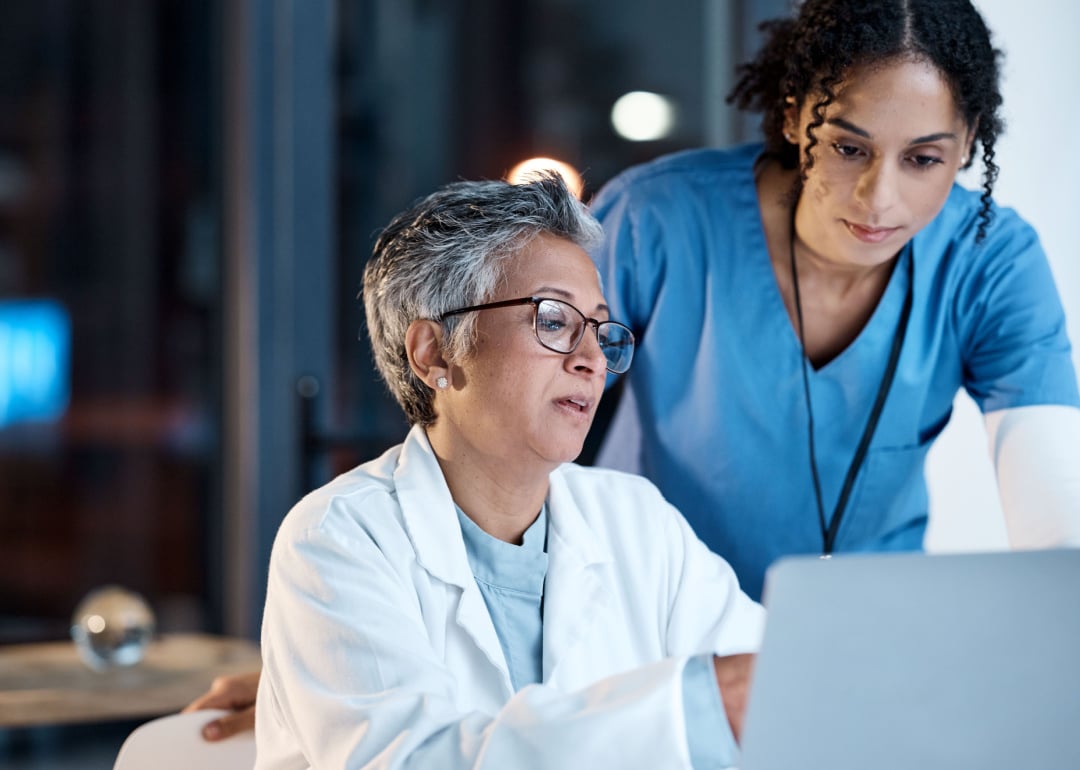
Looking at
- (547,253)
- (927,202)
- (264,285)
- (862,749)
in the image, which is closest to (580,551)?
(547,253)

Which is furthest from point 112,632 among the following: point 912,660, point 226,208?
point 912,660

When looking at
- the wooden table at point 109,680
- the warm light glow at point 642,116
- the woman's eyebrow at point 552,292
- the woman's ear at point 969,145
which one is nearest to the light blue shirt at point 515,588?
the woman's eyebrow at point 552,292

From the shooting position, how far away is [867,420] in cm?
180

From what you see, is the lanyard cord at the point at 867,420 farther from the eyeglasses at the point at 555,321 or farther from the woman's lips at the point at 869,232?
the eyeglasses at the point at 555,321

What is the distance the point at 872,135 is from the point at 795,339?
1.21ft

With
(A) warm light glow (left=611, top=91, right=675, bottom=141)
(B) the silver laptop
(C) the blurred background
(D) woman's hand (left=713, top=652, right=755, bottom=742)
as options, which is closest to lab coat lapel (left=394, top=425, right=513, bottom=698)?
(D) woman's hand (left=713, top=652, right=755, bottom=742)

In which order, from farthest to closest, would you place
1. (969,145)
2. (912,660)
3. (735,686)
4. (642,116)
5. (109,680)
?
(642,116), (109,680), (969,145), (735,686), (912,660)

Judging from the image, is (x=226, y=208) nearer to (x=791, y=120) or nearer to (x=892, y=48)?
(x=791, y=120)

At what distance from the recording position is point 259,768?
1.37 meters

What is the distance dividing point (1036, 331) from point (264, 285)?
75.3 inches

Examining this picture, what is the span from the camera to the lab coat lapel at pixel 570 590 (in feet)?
4.69

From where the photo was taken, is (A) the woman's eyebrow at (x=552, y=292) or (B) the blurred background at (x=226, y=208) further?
(B) the blurred background at (x=226, y=208)

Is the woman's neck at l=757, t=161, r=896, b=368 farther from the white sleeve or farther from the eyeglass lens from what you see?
the eyeglass lens

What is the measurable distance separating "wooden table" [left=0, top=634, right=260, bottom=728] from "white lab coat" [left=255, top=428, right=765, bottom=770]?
34.8 inches
